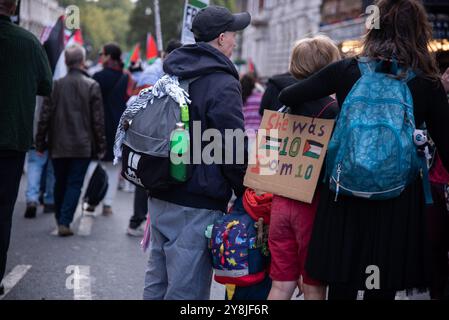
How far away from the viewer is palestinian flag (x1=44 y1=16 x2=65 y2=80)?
9.42 meters

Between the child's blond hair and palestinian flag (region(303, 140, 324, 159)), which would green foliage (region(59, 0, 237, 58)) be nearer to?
the child's blond hair

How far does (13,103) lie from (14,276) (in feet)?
6.43

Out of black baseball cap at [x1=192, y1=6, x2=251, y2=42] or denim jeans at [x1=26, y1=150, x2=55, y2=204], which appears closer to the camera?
black baseball cap at [x1=192, y1=6, x2=251, y2=42]

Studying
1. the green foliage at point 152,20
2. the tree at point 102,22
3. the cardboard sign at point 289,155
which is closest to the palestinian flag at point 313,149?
the cardboard sign at point 289,155

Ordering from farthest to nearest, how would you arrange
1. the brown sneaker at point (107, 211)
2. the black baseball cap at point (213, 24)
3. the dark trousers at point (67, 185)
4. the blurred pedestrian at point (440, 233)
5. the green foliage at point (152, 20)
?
the green foliage at point (152, 20) < the brown sneaker at point (107, 211) < the dark trousers at point (67, 185) < the blurred pedestrian at point (440, 233) < the black baseball cap at point (213, 24)

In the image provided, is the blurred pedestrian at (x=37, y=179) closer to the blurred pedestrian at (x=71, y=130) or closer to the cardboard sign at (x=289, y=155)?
the blurred pedestrian at (x=71, y=130)

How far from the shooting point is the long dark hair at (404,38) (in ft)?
11.7

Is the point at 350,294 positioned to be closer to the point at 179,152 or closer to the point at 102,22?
the point at 179,152

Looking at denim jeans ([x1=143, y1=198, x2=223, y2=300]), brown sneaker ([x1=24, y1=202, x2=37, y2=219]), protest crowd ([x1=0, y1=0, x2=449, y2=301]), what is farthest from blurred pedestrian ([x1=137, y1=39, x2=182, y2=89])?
denim jeans ([x1=143, y1=198, x2=223, y2=300])

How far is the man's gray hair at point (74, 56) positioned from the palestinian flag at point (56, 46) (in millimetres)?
928

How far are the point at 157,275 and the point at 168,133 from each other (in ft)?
2.81

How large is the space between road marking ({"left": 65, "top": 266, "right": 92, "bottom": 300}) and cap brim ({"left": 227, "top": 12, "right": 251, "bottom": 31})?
2.62 meters

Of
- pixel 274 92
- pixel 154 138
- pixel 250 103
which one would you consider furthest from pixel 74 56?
pixel 154 138
